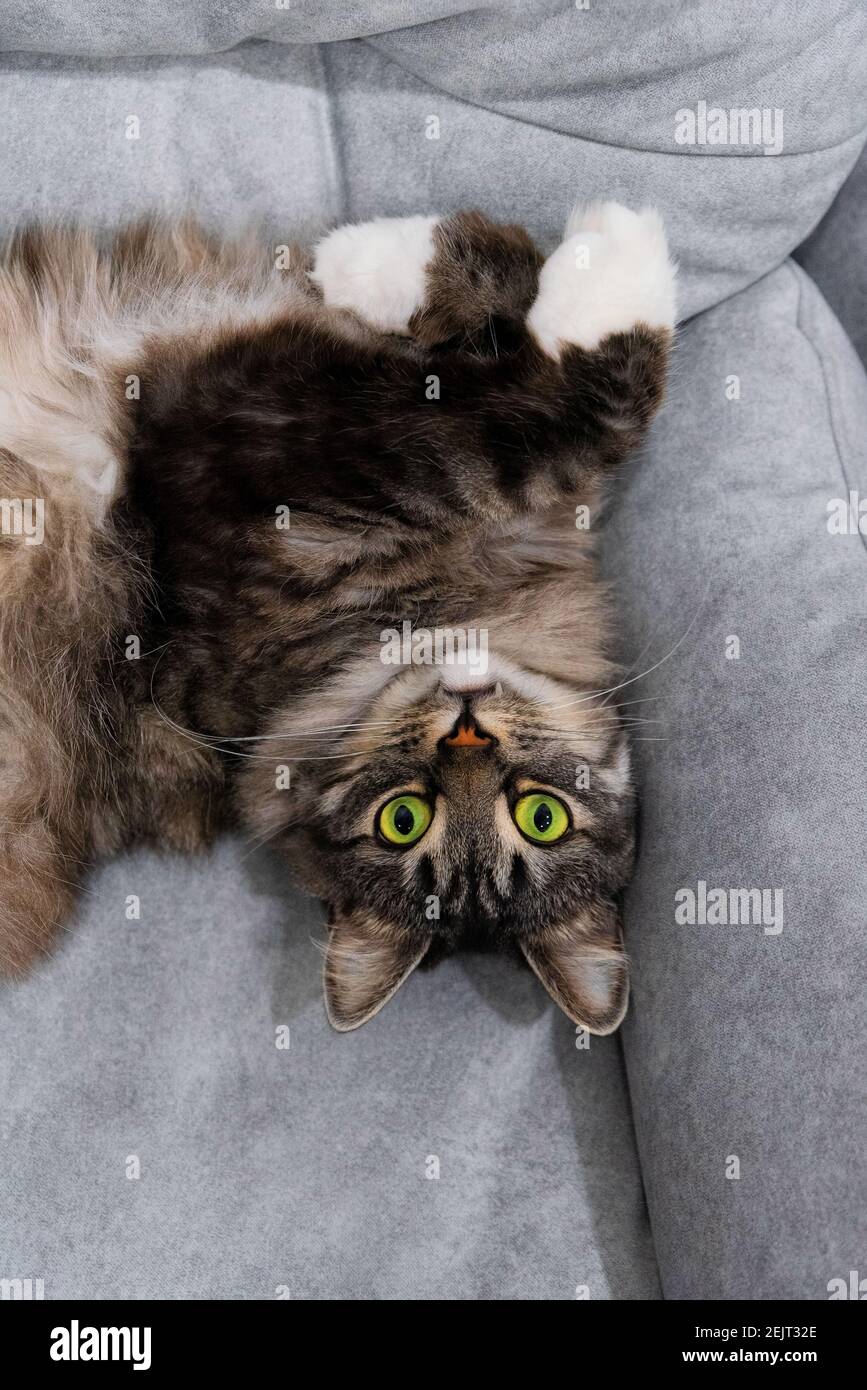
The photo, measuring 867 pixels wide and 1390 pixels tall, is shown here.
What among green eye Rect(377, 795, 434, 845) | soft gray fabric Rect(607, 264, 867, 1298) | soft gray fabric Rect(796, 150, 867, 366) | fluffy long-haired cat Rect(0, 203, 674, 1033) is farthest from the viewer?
soft gray fabric Rect(796, 150, 867, 366)

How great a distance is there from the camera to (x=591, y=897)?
1610mm

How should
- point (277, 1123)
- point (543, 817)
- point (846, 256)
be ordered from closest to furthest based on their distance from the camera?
point (543, 817), point (277, 1123), point (846, 256)

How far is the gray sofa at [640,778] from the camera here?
59.0 inches

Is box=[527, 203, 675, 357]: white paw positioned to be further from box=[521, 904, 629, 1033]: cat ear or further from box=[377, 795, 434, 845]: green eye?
box=[521, 904, 629, 1033]: cat ear

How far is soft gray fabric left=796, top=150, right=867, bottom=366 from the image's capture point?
1845 mm

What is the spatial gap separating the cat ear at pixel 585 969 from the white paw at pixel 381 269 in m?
1.02

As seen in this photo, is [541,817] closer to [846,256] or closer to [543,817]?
[543,817]

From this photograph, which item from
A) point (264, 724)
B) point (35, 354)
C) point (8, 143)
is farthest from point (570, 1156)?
point (8, 143)

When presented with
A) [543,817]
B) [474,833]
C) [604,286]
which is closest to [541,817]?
[543,817]

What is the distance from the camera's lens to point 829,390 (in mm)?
1715

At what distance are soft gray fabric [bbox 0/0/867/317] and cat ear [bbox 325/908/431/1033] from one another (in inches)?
47.4

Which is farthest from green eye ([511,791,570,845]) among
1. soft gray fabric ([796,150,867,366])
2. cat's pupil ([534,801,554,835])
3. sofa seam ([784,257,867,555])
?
soft gray fabric ([796,150,867,366])
